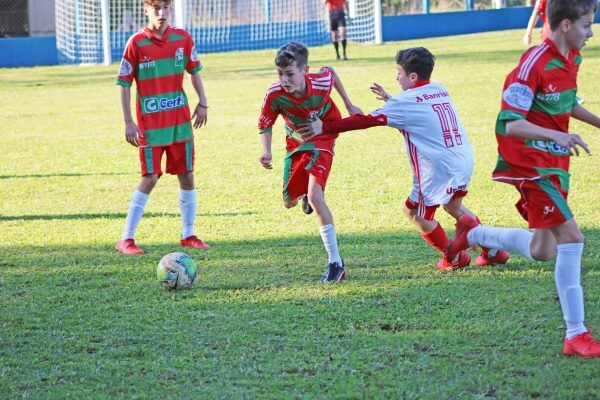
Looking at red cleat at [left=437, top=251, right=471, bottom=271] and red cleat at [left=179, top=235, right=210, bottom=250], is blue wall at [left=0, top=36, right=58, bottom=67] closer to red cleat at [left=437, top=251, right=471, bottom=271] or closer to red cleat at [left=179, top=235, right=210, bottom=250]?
red cleat at [left=179, top=235, right=210, bottom=250]

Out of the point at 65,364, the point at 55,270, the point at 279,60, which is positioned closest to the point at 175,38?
the point at 279,60

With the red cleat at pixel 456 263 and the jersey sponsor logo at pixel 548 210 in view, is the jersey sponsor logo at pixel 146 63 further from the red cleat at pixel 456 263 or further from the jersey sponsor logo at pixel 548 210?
the jersey sponsor logo at pixel 548 210

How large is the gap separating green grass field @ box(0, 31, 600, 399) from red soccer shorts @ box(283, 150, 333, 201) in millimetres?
506

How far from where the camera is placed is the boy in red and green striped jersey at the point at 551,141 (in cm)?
413

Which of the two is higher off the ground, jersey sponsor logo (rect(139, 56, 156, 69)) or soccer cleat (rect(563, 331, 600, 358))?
jersey sponsor logo (rect(139, 56, 156, 69))

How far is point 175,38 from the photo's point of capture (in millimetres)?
6711

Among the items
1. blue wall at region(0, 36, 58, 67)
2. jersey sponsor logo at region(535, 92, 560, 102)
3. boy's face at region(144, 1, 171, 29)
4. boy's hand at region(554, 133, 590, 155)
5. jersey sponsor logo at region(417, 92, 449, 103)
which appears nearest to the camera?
boy's hand at region(554, 133, 590, 155)

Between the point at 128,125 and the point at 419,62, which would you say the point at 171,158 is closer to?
the point at 128,125

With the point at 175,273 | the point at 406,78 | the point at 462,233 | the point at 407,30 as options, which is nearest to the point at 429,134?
the point at 406,78

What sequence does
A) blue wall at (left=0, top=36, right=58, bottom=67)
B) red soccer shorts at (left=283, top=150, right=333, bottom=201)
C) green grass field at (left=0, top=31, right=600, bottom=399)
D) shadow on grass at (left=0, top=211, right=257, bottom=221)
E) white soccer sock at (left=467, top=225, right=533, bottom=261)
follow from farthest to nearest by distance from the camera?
blue wall at (left=0, top=36, right=58, bottom=67)
shadow on grass at (left=0, top=211, right=257, bottom=221)
red soccer shorts at (left=283, top=150, right=333, bottom=201)
white soccer sock at (left=467, top=225, right=533, bottom=261)
green grass field at (left=0, top=31, right=600, bottom=399)

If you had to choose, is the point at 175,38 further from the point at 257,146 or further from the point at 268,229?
the point at 257,146

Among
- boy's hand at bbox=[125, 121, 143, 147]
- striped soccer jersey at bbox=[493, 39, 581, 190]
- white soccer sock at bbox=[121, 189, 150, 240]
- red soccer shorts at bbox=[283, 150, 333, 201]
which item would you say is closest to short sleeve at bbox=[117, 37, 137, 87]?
boy's hand at bbox=[125, 121, 143, 147]

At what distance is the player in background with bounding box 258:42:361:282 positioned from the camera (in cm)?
566

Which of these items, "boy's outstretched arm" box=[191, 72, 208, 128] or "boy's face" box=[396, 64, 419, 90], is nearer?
"boy's face" box=[396, 64, 419, 90]
